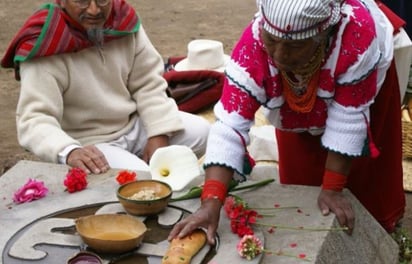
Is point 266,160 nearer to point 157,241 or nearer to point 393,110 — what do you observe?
point 393,110

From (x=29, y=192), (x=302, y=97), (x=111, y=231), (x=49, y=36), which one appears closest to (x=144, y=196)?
(x=111, y=231)

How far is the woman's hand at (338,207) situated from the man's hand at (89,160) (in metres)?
0.81

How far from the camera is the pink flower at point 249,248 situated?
2.45 metres

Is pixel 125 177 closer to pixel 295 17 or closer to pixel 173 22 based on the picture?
pixel 295 17

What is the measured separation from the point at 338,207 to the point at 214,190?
41cm

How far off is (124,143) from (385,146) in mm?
1080

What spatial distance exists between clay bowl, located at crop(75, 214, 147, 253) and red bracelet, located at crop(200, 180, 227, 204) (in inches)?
8.2

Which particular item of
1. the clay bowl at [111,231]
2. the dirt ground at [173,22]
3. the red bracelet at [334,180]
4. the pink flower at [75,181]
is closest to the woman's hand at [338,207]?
the red bracelet at [334,180]

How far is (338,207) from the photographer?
107 inches

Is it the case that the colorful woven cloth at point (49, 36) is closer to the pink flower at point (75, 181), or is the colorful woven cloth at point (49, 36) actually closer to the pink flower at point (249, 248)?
the pink flower at point (75, 181)

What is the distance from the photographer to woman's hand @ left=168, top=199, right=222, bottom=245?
8.18 ft

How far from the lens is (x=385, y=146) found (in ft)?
10.3

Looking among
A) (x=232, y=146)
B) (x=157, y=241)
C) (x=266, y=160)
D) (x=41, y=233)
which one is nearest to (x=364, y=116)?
(x=232, y=146)

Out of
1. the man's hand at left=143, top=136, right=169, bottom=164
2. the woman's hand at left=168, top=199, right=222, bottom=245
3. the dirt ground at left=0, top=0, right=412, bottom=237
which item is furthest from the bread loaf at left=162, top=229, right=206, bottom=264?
the dirt ground at left=0, top=0, right=412, bottom=237
